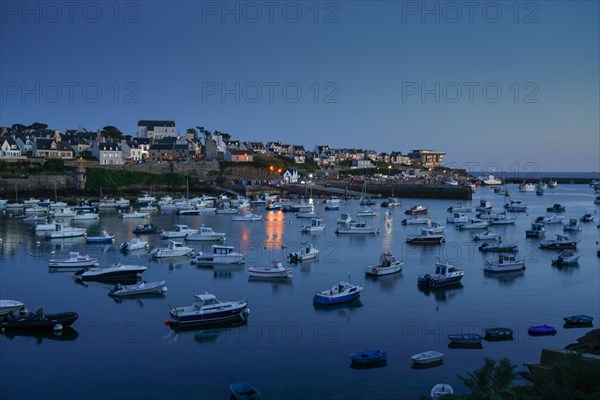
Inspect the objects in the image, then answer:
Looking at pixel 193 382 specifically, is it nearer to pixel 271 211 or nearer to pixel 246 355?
pixel 246 355

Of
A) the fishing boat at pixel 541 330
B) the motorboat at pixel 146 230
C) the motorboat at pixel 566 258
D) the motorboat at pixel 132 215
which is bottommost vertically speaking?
the fishing boat at pixel 541 330

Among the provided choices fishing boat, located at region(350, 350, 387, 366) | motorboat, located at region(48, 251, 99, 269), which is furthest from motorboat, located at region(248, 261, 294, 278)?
fishing boat, located at region(350, 350, 387, 366)

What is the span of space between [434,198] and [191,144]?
46107mm

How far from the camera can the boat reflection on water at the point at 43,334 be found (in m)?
19.3

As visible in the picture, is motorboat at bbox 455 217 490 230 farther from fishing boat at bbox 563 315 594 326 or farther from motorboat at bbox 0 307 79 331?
motorboat at bbox 0 307 79 331

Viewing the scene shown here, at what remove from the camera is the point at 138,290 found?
979 inches

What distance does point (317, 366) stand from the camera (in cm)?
1700

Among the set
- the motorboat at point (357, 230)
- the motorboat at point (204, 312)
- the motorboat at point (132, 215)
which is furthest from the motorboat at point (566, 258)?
the motorboat at point (132, 215)

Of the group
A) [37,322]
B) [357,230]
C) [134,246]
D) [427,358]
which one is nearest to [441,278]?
[427,358]

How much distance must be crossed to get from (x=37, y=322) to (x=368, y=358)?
1124cm

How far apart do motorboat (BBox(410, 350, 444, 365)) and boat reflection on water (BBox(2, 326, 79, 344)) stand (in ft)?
36.3

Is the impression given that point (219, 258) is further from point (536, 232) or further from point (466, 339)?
point (536, 232)

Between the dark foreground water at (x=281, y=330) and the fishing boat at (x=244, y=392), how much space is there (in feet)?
1.45

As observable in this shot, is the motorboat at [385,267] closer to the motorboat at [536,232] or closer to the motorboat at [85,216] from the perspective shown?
the motorboat at [536,232]
